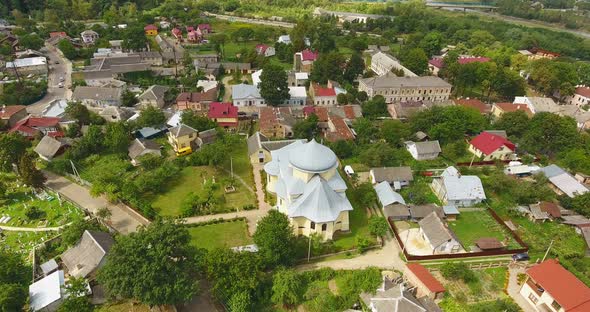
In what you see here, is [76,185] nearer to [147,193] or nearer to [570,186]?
[147,193]

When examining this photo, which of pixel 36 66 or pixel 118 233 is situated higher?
pixel 36 66

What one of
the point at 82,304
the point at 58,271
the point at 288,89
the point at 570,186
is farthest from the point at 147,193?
the point at 570,186

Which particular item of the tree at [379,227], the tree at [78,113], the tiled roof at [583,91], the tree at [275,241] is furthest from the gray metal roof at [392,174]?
the tiled roof at [583,91]

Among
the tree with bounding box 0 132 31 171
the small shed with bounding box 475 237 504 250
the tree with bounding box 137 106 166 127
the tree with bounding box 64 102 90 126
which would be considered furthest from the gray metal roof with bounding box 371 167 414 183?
the tree with bounding box 64 102 90 126

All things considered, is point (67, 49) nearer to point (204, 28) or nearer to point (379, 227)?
point (204, 28)

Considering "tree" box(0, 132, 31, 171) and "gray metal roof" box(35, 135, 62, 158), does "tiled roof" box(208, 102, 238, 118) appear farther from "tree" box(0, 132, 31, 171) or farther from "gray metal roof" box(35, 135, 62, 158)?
"tree" box(0, 132, 31, 171)

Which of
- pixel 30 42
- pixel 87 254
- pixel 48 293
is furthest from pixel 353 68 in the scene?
pixel 30 42
